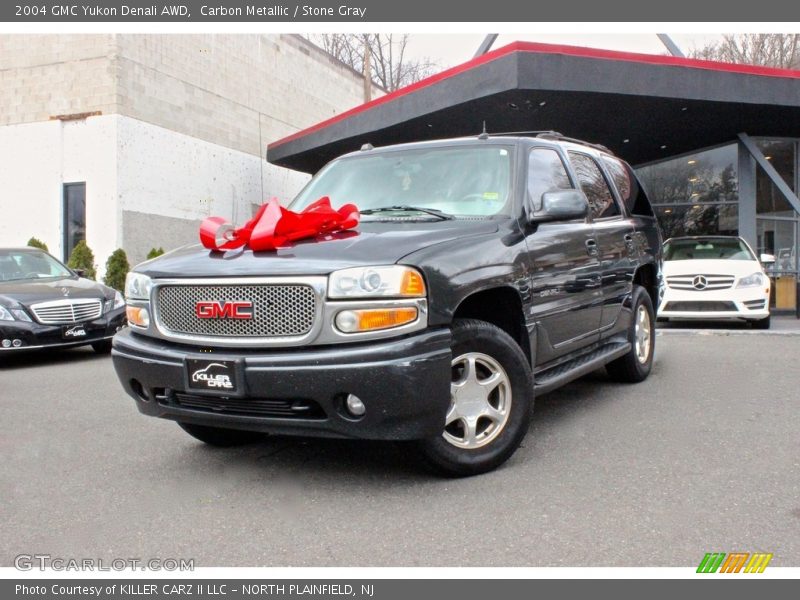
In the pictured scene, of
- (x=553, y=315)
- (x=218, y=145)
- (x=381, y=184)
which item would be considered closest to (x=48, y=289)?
(x=381, y=184)

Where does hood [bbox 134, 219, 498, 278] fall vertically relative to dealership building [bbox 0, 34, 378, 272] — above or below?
below

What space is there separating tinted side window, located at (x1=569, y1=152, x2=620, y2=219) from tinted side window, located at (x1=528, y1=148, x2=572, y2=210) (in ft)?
0.97

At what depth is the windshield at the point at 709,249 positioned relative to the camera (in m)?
11.6

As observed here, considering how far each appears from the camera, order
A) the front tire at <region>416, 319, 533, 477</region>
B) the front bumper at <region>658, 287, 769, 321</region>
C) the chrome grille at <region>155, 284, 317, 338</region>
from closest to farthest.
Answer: the chrome grille at <region>155, 284, 317, 338</region>, the front tire at <region>416, 319, 533, 477</region>, the front bumper at <region>658, 287, 769, 321</region>

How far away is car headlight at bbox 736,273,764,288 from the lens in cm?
1076

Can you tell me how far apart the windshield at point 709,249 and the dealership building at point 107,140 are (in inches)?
476

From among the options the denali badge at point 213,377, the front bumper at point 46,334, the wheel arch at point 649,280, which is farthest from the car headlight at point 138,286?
the front bumper at point 46,334

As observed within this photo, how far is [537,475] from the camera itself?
3.91m

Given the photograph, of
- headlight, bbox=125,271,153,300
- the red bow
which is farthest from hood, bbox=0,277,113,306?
the red bow

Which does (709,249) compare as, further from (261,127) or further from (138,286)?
(261,127)

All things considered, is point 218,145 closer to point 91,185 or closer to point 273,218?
point 91,185

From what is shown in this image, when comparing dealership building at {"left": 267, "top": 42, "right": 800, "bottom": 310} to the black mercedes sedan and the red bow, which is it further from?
the red bow

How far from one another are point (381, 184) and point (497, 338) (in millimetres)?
1524

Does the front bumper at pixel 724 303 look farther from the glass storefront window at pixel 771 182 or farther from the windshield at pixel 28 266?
the windshield at pixel 28 266
